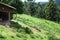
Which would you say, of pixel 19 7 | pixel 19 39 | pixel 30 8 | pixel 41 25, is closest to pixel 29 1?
pixel 30 8

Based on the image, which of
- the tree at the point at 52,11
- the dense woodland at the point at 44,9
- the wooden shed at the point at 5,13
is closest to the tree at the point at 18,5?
the dense woodland at the point at 44,9

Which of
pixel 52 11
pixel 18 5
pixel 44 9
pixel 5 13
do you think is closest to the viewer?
Result: pixel 5 13

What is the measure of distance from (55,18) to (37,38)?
131ft

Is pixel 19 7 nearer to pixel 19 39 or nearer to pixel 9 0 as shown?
pixel 9 0

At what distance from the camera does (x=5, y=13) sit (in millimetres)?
46781

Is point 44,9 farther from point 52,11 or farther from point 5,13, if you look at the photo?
point 5,13

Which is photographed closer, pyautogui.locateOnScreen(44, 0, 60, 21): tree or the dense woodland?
the dense woodland

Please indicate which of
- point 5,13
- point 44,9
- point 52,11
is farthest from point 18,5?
point 44,9

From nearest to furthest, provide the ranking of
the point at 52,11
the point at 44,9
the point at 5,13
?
1. the point at 5,13
2. the point at 52,11
3. the point at 44,9

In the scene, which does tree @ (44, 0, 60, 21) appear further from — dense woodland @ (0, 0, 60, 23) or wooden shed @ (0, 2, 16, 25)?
wooden shed @ (0, 2, 16, 25)

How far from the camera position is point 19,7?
64.3m

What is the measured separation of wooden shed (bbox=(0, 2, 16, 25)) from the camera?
140ft

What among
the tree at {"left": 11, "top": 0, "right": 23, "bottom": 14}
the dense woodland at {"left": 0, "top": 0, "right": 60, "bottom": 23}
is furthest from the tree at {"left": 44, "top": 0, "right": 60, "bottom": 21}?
the tree at {"left": 11, "top": 0, "right": 23, "bottom": 14}

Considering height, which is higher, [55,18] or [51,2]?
[51,2]
